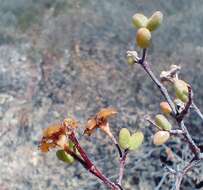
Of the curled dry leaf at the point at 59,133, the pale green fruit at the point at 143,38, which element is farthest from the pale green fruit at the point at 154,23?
the curled dry leaf at the point at 59,133

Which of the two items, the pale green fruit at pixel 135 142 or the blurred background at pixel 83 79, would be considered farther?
the blurred background at pixel 83 79

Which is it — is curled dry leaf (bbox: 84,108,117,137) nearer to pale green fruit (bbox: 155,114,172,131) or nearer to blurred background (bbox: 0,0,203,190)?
pale green fruit (bbox: 155,114,172,131)

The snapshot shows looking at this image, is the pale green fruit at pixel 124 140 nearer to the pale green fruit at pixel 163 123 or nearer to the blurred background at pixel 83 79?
the pale green fruit at pixel 163 123

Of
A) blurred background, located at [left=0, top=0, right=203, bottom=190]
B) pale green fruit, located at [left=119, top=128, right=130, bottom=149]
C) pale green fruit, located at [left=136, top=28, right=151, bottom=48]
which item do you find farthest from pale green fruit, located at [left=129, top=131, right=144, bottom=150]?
blurred background, located at [left=0, top=0, right=203, bottom=190]

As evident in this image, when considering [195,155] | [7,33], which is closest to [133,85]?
[7,33]

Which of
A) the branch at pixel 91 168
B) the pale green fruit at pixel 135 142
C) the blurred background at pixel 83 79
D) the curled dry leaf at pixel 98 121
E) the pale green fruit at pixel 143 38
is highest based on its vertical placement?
the pale green fruit at pixel 143 38

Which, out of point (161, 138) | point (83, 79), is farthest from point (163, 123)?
point (83, 79)

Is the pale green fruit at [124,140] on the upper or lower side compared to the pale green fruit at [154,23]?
lower

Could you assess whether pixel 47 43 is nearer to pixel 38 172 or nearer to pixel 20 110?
pixel 20 110

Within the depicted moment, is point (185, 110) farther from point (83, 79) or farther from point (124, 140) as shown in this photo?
point (83, 79)
